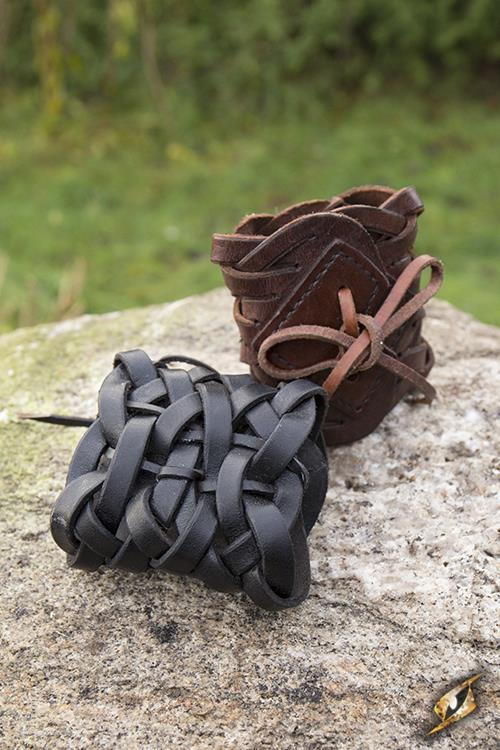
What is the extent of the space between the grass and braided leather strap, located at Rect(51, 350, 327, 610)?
6.44 ft

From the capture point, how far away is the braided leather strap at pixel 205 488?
1.09 metres

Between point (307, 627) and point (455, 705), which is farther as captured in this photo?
point (307, 627)

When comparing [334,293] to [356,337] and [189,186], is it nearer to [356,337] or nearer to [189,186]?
[356,337]

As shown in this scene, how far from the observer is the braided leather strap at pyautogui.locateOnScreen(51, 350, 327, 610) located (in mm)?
1091

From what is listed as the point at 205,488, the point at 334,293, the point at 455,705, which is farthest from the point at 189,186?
the point at 455,705

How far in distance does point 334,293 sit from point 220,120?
3567 millimetres

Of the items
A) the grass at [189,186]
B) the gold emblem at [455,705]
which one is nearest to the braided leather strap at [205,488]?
the gold emblem at [455,705]

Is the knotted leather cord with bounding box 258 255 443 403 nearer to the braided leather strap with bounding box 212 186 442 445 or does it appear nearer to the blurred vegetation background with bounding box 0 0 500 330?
the braided leather strap with bounding box 212 186 442 445

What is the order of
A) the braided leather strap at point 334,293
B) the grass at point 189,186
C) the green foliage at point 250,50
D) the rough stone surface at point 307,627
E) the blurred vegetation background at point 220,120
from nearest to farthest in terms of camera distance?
1. the rough stone surface at point 307,627
2. the braided leather strap at point 334,293
3. the grass at point 189,186
4. the blurred vegetation background at point 220,120
5. the green foliage at point 250,50

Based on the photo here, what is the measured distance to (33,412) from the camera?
1.65 meters

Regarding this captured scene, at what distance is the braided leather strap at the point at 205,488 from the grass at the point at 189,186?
1.96 m

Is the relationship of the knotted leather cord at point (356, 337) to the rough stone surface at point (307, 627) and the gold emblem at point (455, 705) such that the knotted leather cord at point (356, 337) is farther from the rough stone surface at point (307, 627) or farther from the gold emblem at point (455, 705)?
the gold emblem at point (455, 705)

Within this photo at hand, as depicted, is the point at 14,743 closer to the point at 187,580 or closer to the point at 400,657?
the point at 187,580

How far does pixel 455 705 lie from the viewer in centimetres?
108
